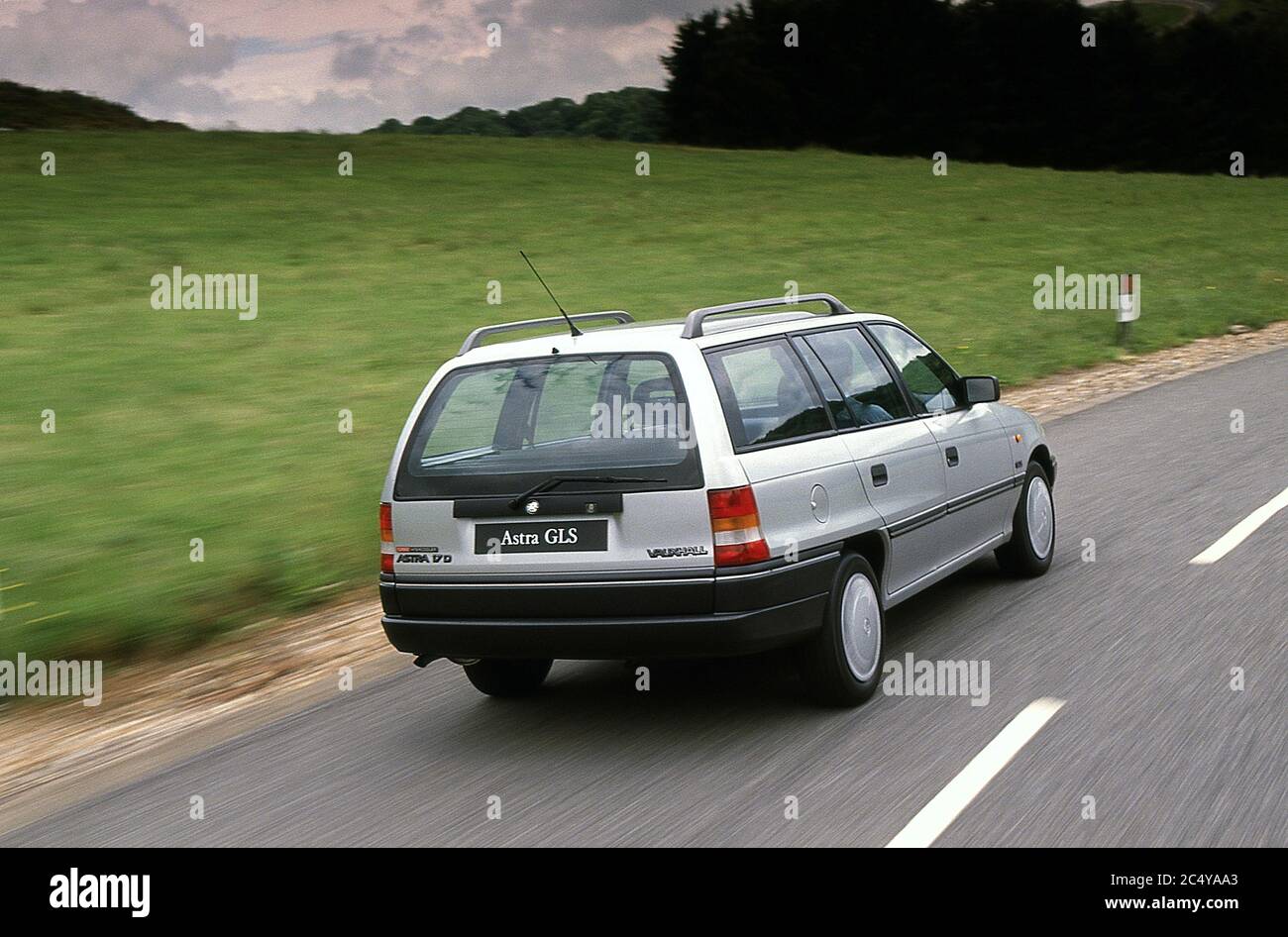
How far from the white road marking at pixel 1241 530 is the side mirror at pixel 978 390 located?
164cm

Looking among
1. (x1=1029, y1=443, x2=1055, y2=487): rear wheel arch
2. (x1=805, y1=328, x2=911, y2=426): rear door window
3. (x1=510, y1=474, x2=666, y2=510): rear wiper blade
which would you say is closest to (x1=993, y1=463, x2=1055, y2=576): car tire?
(x1=1029, y1=443, x2=1055, y2=487): rear wheel arch

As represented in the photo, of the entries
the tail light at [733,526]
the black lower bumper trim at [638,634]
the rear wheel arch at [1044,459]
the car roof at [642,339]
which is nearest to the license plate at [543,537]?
the black lower bumper trim at [638,634]

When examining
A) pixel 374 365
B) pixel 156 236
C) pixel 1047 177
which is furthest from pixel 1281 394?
pixel 1047 177

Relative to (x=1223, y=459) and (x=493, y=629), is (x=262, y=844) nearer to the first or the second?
(x=493, y=629)

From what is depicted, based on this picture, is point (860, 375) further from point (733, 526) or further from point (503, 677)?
point (503, 677)

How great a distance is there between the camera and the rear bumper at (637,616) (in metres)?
5.70

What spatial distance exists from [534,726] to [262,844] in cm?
153

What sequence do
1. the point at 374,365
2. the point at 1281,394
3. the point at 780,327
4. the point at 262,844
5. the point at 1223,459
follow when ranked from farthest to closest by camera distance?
the point at 374,365 → the point at 1281,394 → the point at 1223,459 → the point at 780,327 → the point at 262,844

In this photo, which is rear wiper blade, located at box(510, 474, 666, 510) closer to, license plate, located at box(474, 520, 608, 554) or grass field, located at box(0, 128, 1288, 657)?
license plate, located at box(474, 520, 608, 554)

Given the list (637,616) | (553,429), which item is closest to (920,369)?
(553,429)

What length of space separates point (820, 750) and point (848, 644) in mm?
657

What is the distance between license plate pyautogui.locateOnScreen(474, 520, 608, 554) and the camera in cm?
581

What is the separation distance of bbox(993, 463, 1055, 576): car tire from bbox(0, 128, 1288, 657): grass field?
4.08 metres

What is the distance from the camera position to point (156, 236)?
2430 cm
